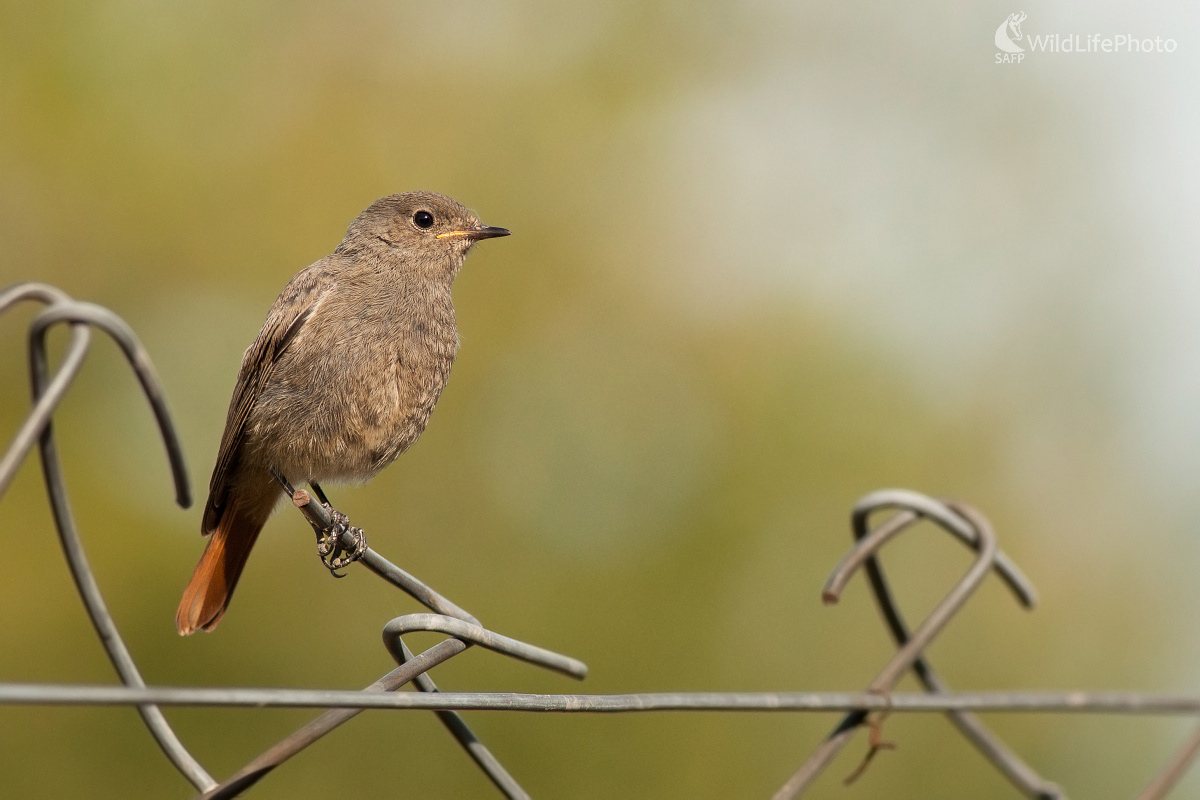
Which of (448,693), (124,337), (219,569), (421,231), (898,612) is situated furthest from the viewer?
(421,231)

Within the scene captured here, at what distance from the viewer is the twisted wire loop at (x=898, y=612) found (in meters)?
1.88

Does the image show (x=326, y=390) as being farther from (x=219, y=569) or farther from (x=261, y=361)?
(x=219, y=569)

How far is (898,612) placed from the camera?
2.10 m

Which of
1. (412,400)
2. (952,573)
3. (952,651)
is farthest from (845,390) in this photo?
(412,400)

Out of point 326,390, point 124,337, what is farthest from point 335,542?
point 124,337

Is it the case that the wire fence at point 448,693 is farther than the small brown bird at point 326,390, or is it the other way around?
the small brown bird at point 326,390

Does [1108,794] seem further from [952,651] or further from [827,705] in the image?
[827,705]

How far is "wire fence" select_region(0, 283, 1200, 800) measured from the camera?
1.26m

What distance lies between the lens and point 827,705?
1808 millimetres

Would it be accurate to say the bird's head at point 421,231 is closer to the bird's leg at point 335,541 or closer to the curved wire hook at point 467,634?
the bird's leg at point 335,541

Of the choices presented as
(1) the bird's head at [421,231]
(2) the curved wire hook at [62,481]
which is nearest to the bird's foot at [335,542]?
(1) the bird's head at [421,231]

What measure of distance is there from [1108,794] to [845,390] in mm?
3936

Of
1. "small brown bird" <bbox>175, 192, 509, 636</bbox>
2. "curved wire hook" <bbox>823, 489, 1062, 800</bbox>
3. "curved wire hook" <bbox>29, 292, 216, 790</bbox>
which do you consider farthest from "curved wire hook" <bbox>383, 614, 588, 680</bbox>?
"small brown bird" <bbox>175, 192, 509, 636</bbox>

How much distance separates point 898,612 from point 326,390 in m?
1.91
